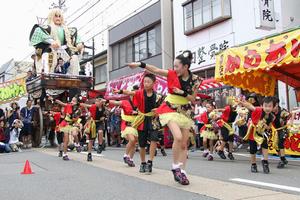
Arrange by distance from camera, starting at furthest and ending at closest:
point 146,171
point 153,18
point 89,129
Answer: point 153,18 < point 89,129 < point 146,171

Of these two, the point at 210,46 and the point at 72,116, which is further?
the point at 210,46

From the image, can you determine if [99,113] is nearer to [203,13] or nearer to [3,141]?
[3,141]

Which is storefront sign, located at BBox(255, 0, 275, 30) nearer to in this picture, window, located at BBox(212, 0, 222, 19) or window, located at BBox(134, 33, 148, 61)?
window, located at BBox(212, 0, 222, 19)

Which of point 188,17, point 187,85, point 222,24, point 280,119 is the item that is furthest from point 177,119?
point 188,17

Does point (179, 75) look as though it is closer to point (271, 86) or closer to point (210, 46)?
point (271, 86)

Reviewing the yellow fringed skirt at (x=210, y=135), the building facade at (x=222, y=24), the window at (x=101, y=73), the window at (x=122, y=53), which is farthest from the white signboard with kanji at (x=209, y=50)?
the window at (x=101, y=73)

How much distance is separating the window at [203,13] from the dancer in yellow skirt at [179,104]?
11909 mm

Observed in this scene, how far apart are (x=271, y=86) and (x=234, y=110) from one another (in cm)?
238

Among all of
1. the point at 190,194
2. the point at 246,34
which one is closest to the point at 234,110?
the point at 190,194

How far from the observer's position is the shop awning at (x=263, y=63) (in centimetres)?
920

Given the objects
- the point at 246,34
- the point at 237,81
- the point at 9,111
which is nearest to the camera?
the point at 237,81

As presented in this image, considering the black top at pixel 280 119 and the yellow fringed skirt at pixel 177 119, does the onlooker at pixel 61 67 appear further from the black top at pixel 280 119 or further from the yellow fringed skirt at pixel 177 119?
the yellow fringed skirt at pixel 177 119

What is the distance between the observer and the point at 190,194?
5.05 m

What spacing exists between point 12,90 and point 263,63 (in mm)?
14213
